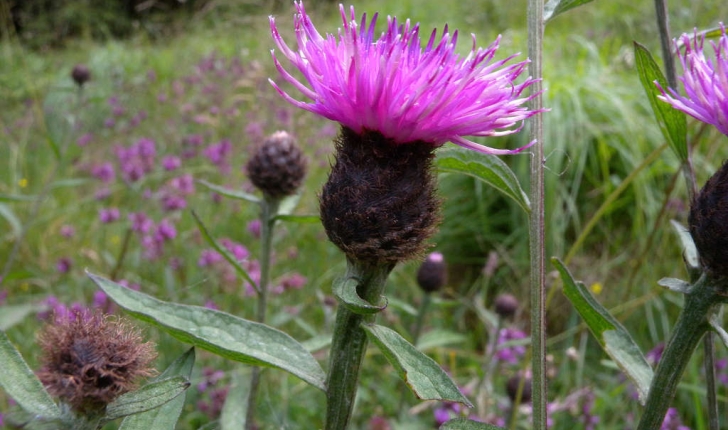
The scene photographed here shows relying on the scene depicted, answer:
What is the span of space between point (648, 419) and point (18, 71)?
6261 millimetres

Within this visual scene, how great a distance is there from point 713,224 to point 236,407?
0.86 metres

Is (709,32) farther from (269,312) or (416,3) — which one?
(416,3)

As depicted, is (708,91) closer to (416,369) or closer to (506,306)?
(416,369)

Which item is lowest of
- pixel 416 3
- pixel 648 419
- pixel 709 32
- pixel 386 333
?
pixel 648 419

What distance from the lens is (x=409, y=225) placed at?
0.75m

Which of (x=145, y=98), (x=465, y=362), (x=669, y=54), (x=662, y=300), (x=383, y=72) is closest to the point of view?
(x=383, y=72)

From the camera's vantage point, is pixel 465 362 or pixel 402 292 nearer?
pixel 465 362

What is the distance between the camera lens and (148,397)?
593 millimetres

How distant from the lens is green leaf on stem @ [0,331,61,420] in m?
0.58

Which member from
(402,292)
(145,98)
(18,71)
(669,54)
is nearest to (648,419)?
(669,54)

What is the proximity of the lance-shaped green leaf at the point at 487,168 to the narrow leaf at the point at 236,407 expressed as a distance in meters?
0.60

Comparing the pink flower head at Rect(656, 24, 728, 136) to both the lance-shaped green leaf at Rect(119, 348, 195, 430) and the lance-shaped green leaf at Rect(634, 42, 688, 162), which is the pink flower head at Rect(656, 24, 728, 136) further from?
the lance-shaped green leaf at Rect(119, 348, 195, 430)

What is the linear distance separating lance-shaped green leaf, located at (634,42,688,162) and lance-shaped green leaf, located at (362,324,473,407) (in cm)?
47

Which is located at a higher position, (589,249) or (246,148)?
(246,148)
